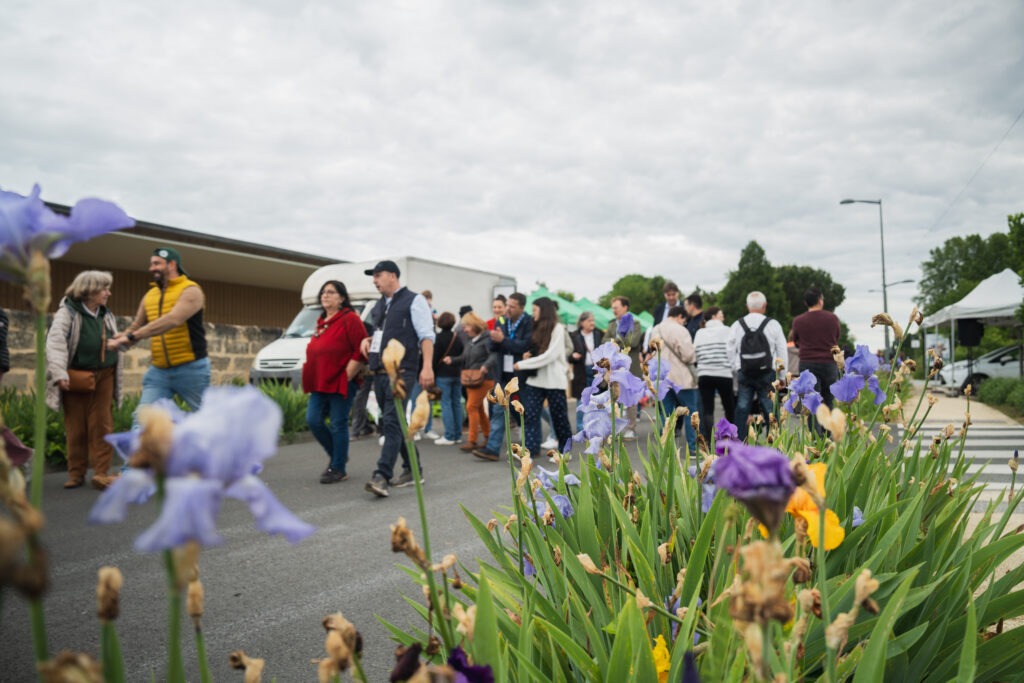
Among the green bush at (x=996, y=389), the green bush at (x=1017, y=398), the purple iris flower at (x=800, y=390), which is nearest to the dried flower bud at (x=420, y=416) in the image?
the purple iris flower at (x=800, y=390)

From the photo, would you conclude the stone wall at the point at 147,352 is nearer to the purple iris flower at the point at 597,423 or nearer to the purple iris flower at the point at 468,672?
the purple iris flower at the point at 597,423

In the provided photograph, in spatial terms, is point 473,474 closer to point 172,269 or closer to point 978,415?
point 172,269

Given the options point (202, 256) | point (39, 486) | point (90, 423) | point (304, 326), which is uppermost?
point (202, 256)

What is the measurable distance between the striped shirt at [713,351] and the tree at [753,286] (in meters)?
41.9

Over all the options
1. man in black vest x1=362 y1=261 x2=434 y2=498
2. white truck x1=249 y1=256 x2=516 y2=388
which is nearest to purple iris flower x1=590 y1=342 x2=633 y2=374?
man in black vest x1=362 y1=261 x2=434 y2=498

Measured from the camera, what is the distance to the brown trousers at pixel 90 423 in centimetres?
551

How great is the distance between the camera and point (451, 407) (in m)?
8.80

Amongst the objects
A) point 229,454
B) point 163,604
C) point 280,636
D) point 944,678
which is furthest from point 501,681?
point 163,604

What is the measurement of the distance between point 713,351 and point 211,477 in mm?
6626

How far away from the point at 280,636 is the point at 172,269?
356cm

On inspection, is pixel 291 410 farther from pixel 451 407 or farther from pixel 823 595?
pixel 823 595

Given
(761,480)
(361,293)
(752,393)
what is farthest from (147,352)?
(761,480)

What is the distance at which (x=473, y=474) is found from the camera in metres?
6.40

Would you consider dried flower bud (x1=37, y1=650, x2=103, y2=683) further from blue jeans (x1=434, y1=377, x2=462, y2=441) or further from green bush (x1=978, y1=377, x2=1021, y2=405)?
green bush (x1=978, y1=377, x2=1021, y2=405)
